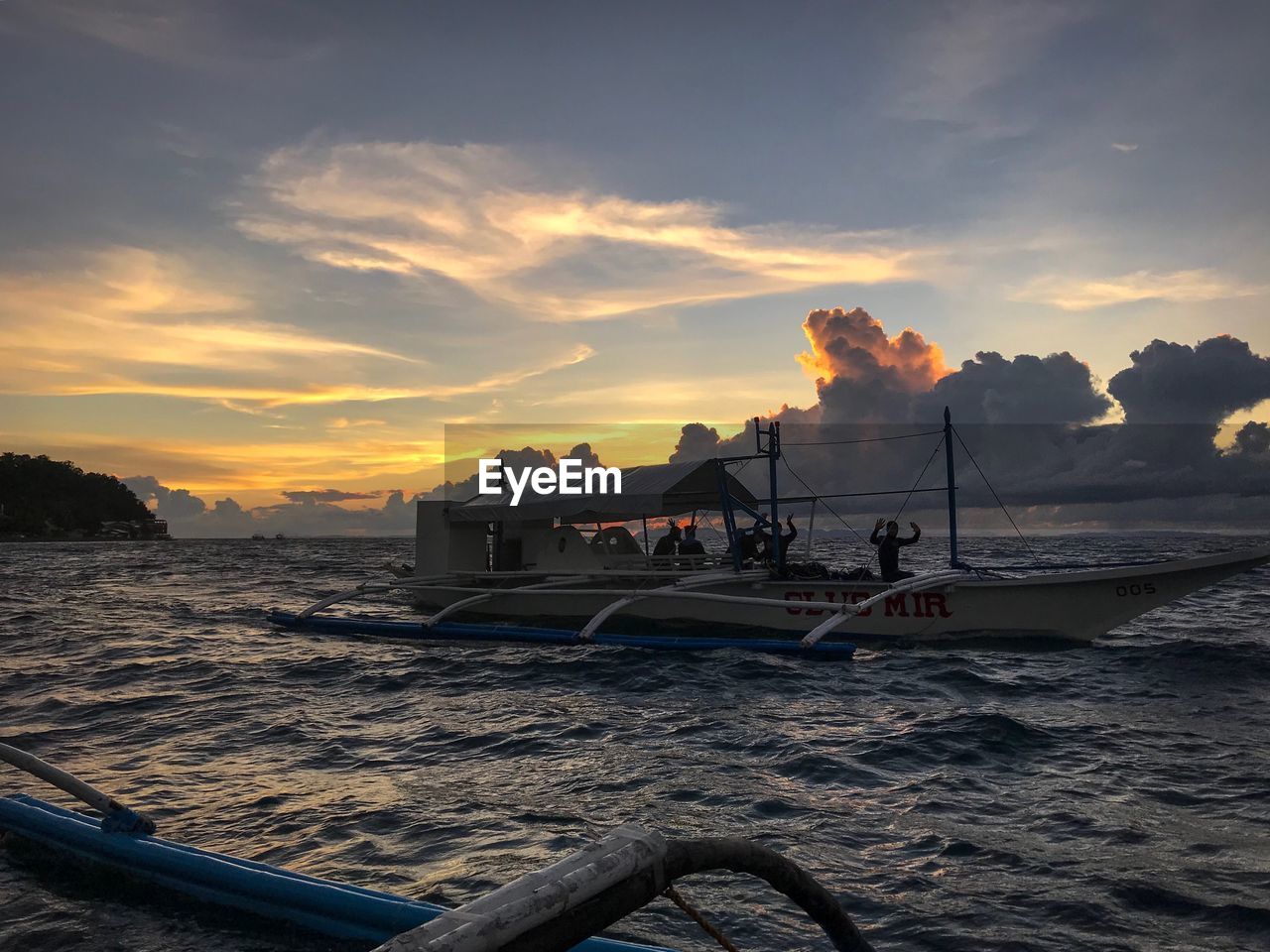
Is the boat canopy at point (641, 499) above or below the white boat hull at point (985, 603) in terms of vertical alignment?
above

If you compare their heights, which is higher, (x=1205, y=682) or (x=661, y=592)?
(x=661, y=592)

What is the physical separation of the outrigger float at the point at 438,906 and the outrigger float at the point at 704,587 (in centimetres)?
1123

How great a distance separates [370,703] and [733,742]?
6264 millimetres

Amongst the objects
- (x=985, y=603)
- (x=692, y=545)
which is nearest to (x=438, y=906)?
(x=985, y=603)

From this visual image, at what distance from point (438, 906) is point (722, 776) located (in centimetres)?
524

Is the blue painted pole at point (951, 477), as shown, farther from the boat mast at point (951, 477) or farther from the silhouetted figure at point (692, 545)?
the silhouetted figure at point (692, 545)

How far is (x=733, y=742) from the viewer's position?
10477mm

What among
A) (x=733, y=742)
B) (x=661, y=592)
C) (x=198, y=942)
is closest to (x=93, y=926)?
(x=198, y=942)

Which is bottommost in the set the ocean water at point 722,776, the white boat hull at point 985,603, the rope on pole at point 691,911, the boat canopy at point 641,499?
the ocean water at point 722,776

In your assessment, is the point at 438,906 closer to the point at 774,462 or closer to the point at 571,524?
the point at 774,462

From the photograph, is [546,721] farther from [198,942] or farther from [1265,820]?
[1265,820]

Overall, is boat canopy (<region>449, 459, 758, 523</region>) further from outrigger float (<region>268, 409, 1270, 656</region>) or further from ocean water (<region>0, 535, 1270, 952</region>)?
ocean water (<region>0, 535, 1270, 952</region>)

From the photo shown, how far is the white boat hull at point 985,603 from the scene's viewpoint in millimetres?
15375

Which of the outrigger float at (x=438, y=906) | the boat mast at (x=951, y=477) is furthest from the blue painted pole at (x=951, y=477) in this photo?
the outrigger float at (x=438, y=906)
